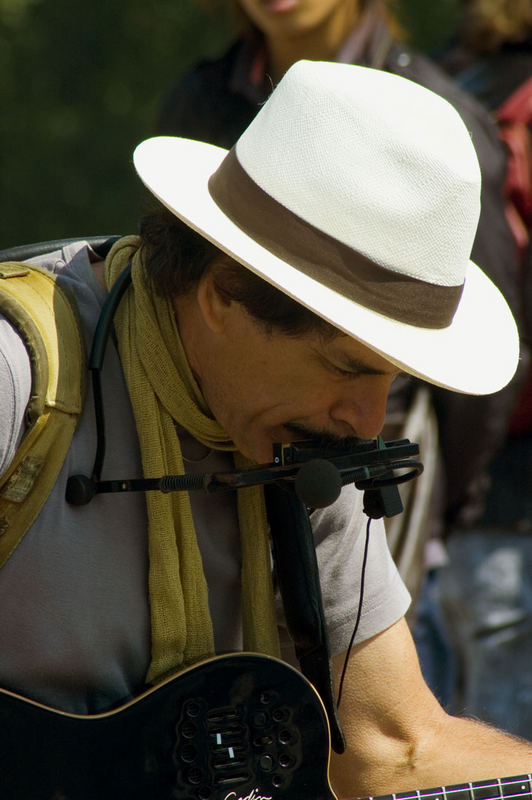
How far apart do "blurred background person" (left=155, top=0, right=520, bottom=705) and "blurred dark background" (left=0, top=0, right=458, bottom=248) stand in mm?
2561

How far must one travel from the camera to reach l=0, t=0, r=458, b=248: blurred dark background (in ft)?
18.8

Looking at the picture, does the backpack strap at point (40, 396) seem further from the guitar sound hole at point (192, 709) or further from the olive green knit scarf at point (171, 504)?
the guitar sound hole at point (192, 709)

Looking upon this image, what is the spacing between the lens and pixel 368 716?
194 centimetres

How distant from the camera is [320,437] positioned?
1760mm

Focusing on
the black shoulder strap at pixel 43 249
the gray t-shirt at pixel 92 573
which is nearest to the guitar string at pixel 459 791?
the gray t-shirt at pixel 92 573

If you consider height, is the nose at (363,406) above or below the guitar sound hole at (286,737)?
above

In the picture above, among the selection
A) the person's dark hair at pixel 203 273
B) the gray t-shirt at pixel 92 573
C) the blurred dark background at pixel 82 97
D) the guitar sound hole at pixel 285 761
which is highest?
the person's dark hair at pixel 203 273

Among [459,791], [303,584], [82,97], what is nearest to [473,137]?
[303,584]

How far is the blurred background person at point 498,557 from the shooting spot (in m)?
3.29

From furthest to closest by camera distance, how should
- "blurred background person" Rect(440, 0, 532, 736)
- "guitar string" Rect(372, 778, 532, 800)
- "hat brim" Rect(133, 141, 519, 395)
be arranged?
"blurred background person" Rect(440, 0, 532, 736), "guitar string" Rect(372, 778, 532, 800), "hat brim" Rect(133, 141, 519, 395)

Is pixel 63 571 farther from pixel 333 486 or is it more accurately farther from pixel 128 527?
pixel 333 486

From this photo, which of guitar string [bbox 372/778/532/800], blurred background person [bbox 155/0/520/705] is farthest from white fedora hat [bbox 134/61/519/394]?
blurred background person [bbox 155/0/520/705]

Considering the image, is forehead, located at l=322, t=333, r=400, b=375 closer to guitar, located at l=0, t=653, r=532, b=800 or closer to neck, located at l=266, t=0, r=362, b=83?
guitar, located at l=0, t=653, r=532, b=800

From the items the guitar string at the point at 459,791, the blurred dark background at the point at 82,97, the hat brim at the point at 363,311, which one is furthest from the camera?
the blurred dark background at the point at 82,97
